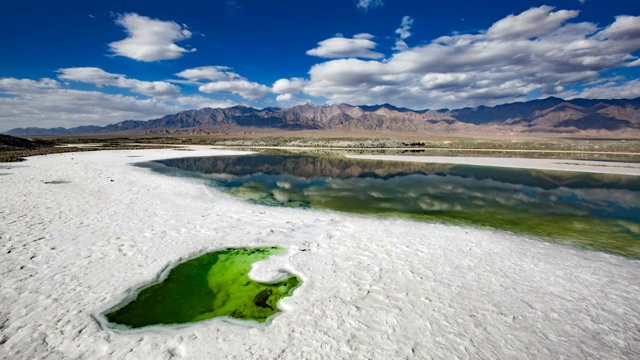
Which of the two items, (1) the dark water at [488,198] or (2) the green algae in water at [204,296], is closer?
(2) the green algae in water at [204,296]

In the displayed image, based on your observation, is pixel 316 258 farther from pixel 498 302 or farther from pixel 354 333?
pixel 498 302

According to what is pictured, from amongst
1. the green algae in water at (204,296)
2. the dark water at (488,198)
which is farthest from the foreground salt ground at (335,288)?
the dark water at (488,198)

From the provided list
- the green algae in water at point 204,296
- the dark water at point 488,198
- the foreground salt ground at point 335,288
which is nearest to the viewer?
the foreground salt ground at point 335,288

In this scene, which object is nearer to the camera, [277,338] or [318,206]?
[277,338]

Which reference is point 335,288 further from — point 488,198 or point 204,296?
point 488,198

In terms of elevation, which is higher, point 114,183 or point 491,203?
point 114,183

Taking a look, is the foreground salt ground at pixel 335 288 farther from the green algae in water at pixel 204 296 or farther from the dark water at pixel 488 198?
the dark water at pixel 488 198

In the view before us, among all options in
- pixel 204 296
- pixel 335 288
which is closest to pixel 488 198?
pixel 335 288

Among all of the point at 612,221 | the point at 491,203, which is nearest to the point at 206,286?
the point at 491,203
